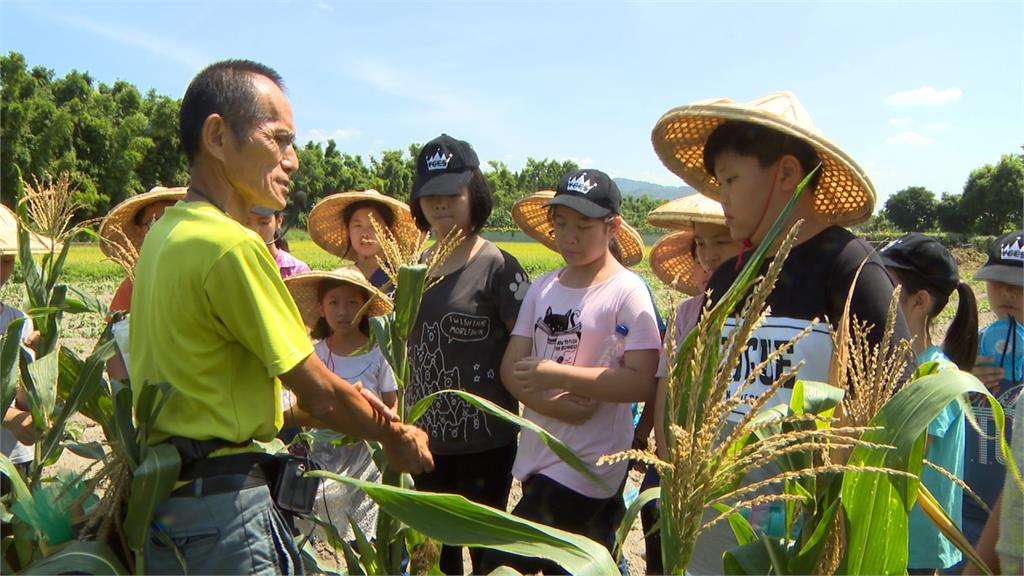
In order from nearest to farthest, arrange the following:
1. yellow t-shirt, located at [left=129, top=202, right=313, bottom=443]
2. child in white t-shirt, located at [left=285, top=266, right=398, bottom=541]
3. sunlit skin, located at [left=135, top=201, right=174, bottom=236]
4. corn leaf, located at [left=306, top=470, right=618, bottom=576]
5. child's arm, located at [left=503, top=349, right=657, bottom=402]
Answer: corn leaf, located at [left=306, top=470, right=618, bottom=576]
yellow t-shirt, located at [left=129, top=202, right=313, bottom=443]
child's arm, located at [left=503, top=349, right=657, bottom=402]
child in white t-shirt, located at [left=285, top=266, right=398, bottom=541]
sunlit skin, located at [left=135, top=201, right=174, bottom=236]

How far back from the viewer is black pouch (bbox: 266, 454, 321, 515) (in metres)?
1.77

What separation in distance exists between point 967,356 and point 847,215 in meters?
1.38

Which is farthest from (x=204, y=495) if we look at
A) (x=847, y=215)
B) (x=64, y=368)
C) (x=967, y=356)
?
(x=967, y=356)

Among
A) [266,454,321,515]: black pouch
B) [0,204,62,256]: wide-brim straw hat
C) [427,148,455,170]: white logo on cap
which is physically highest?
[427,148,455,170]: white logo on cap

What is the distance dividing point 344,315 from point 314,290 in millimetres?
188

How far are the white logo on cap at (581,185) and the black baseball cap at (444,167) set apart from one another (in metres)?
0.43

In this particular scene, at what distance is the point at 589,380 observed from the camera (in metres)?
2.58

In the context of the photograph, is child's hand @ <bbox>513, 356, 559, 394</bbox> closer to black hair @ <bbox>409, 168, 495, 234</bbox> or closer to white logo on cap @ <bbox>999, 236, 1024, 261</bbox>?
black hair @ <bbox>409, 168, 495, 234</bbox>

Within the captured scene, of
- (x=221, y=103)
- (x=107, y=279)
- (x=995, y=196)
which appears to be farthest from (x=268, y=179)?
(x=995, y=196)

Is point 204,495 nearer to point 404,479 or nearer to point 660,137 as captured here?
point 404,479

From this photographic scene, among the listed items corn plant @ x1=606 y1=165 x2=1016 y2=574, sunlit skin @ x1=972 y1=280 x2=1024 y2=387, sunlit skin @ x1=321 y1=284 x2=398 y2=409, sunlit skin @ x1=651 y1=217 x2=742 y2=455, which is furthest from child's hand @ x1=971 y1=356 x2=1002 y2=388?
sunlit skin @ x1=321 y1=284 x2=398 y2=409

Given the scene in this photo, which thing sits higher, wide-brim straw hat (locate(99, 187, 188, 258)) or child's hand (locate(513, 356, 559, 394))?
wide-brim straw hat (locate(99, 187, 188, 258))

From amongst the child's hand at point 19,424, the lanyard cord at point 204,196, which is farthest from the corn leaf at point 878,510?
the child's hand at point 19,424

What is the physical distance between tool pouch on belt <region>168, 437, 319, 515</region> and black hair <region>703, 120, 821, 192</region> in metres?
1.33
